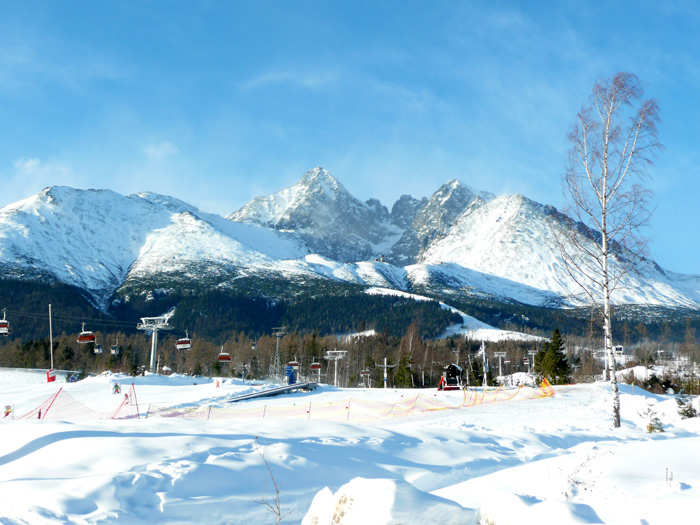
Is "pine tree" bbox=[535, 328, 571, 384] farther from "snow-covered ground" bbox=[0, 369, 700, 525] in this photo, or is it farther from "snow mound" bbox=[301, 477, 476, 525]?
"snow mound" bbox=[301, 477, 476, 525]

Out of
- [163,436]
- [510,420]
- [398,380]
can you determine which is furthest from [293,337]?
[163,436]

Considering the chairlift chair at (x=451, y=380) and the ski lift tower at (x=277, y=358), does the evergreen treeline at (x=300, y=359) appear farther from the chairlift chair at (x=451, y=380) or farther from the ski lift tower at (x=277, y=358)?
the chairlift chair at (x=451, y=380)

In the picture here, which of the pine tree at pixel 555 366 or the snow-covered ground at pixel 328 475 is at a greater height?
the snow-covered ground at pixel 328 475

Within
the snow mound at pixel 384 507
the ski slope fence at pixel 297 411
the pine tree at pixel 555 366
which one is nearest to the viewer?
the snow mound at pixel 384 507

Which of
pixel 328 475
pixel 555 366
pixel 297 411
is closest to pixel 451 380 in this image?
pixel 555 366

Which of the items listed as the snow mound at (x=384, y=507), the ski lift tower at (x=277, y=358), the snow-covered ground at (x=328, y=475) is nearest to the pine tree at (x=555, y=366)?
the ski lift tower at (x=277, y=358)

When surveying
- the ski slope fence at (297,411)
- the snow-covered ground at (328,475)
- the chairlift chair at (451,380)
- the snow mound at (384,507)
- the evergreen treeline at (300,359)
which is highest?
the snow mound at (384,507)

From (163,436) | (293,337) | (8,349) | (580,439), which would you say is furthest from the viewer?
(293,337)

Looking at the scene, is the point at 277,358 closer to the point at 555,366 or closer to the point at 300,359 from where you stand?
the point at 555,366

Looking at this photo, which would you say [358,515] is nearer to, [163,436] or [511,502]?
[511,502]

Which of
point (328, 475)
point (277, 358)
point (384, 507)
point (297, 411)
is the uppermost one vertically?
point (384, 507)

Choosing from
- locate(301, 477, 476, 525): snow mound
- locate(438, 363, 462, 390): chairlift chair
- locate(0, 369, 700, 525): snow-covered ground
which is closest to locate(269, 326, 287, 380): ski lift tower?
locate(438, 363, 462, 390): chairlift chair

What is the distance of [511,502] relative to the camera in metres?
4.20

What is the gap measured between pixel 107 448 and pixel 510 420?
15.7 metres
